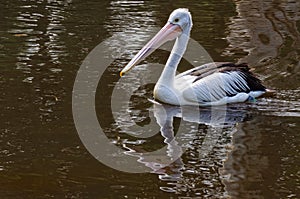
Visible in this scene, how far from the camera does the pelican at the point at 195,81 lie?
6324mm

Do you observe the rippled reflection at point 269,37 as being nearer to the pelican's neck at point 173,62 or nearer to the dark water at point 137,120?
the dark water at point 137,120

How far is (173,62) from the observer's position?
21.5 ft

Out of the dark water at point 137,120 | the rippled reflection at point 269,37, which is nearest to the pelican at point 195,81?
the dark water at point 137,120

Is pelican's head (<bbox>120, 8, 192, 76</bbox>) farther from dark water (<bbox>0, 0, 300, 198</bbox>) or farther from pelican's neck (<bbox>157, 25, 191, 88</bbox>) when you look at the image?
dark water (<bbox>0, 0, 300, 198</bbox>)

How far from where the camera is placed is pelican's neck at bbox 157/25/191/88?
639cm

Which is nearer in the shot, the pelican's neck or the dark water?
the dark water

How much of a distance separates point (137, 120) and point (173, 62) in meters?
0.87

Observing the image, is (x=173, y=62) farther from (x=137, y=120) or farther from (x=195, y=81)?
(x=137, y=120)

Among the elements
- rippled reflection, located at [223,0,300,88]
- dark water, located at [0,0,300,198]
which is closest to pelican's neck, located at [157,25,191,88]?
dark water, located at [0,0,300,198]

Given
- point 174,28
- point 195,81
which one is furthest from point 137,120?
point 174,28

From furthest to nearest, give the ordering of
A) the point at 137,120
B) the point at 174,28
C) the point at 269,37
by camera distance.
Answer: the point at 269,37 → the point at 174,28 → the point at 137,120

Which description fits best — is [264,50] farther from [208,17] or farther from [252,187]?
[252,187]

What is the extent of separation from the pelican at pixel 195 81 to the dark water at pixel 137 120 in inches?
4.1

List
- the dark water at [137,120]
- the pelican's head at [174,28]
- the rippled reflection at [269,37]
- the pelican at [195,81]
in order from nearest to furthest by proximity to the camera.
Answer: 1. the dark water at [137,120]
2. the pelican at [195,81]
3. the pelican's head at [174,28]
4. the rippled reflection at [269,37]
